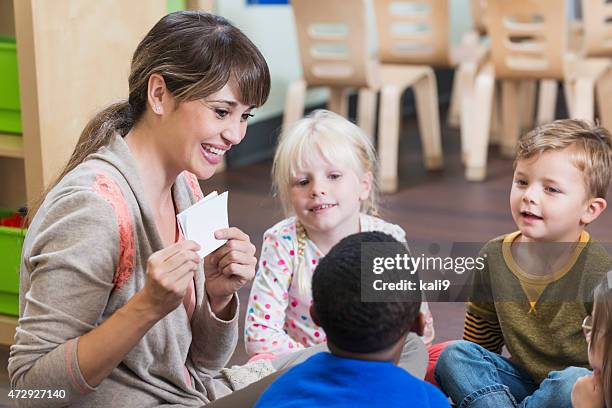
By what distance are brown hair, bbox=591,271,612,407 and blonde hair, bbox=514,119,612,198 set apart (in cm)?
46

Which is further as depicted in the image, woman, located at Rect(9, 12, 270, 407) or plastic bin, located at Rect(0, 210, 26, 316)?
plastic bin, located at Rect(0, 210, 26, 316)

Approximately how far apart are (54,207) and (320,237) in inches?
35.9

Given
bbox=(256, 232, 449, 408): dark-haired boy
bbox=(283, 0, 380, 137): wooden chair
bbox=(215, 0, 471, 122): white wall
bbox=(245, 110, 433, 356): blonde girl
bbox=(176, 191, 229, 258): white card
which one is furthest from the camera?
bbox=(215, 0, 471, 122): white wall

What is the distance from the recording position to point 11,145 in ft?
8.64

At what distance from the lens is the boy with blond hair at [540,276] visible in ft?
6.74

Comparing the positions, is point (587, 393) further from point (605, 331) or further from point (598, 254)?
point (598, 254)

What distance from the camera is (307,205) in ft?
8.05

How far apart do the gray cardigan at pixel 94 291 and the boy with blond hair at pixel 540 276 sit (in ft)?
1.78

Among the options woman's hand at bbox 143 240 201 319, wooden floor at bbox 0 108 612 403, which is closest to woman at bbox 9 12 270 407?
woman's hand at bbox 143 240 201 319

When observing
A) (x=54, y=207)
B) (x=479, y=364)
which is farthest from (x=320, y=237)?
(x=54, y=207)

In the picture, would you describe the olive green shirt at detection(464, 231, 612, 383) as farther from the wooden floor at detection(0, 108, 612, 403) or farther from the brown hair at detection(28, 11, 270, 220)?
the wooden floor at detection(0, 108, 612, 403)

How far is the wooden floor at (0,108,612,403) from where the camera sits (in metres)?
4.02

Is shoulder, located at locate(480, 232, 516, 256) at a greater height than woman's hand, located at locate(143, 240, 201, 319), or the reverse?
woman's hand, located at locate(143, 240, 201, 319)

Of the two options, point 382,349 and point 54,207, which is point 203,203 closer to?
point 54,207
